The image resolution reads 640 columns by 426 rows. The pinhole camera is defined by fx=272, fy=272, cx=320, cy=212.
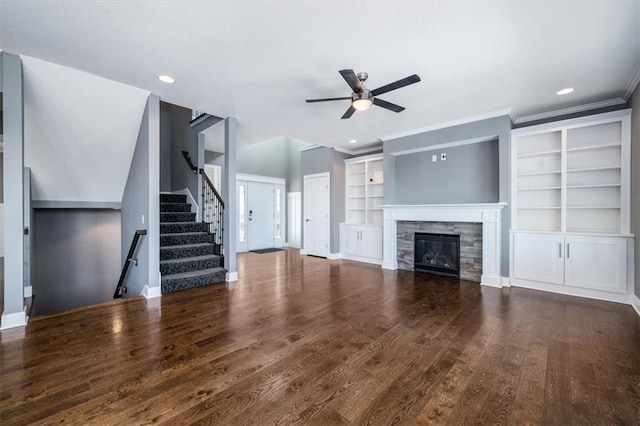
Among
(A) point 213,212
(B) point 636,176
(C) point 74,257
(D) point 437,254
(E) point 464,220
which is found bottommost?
(C) point 74,257

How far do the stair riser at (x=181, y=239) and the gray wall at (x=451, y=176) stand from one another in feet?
13.3

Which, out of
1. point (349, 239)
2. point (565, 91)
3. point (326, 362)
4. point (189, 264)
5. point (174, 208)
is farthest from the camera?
point (349, 239)

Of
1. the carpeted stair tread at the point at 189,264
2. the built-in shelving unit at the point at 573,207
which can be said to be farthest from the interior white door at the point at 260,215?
the built-in shelving unit at the point at 573,207

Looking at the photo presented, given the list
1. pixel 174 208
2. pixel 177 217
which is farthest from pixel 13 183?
pixel 174 208

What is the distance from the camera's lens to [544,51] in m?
2.69

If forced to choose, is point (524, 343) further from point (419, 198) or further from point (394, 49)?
point (419, 198)

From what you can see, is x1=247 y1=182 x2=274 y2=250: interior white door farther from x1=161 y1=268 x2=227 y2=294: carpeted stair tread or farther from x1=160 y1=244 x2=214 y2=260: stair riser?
x1=161 y1=268 x2=227 y2=294: carpeted stair tread

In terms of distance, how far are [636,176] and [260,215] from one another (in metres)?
7.77

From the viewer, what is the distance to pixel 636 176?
10.9 feet

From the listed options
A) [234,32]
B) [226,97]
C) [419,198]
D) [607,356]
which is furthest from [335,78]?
[607,356]

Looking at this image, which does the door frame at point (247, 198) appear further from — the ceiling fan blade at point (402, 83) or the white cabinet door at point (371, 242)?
the ceiling fan blade at point (402, 83)

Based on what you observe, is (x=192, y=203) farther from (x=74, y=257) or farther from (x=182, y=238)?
(x=74, y=257)

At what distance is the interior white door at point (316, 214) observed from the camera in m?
6.91

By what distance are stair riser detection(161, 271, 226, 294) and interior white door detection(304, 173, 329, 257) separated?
297 cm
